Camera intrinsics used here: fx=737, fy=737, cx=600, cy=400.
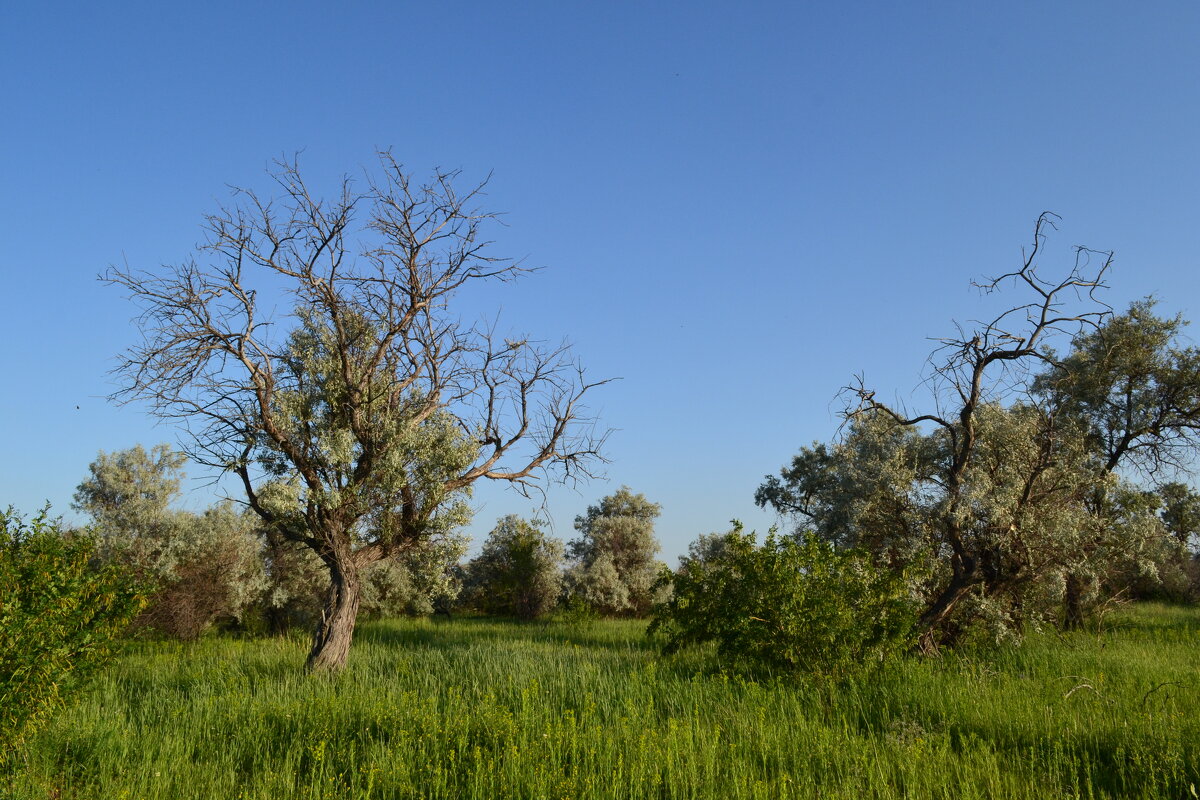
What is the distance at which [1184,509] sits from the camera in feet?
69.6

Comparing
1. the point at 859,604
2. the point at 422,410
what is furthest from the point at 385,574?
the point at 859,604

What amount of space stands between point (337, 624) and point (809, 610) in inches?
335

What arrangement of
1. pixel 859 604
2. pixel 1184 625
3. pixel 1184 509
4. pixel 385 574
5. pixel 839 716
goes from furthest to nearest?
pixel 385 574 < pixel 1184 509 < pixel 1184 625 < pixel 859 604 < pixel 839 716

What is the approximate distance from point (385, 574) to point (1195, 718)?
24.8m

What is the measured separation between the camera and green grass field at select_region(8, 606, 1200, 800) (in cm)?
671

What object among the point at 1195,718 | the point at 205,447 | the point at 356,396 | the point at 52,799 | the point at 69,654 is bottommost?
the point at 52,799

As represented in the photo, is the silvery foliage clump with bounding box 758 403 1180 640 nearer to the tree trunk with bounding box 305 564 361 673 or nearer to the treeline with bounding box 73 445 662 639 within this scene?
the treeline with bounding box 73 445 662 639

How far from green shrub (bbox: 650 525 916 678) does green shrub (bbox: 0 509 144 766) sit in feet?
28.7

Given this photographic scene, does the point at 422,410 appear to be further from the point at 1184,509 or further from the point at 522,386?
the point at 1184,509

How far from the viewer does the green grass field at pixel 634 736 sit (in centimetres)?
671

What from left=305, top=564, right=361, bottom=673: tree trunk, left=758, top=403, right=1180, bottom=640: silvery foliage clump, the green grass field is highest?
left=758, top=403, right=1180, bottom=640: silvery foliage clump

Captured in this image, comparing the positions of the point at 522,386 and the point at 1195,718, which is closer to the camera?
the point at 1195,718

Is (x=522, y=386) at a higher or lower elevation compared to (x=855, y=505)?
higher

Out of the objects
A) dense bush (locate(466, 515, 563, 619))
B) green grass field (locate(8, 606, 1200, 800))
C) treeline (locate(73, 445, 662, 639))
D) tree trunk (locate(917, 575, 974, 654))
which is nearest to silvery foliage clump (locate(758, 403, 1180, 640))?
tree trunk (locate(917, 575, 974, 654))
